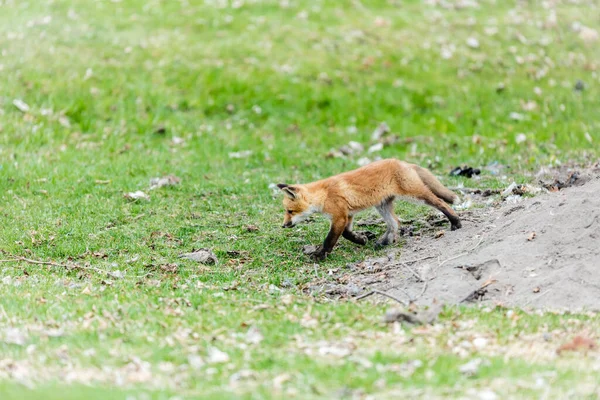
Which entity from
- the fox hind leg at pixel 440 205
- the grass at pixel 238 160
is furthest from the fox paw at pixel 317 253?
the fox hind leg at pixel 440 205

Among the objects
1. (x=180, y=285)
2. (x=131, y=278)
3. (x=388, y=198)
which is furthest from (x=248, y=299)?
(x=388, y=198)

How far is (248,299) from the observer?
8.42m

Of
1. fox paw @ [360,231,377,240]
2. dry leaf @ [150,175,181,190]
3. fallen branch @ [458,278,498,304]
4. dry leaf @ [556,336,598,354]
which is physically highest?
dry leaf @ [556,336,598,354]

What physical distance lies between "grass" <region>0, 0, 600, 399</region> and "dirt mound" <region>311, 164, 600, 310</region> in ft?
1.57

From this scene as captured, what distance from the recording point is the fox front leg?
10.1 meters

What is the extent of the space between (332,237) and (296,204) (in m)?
0.69

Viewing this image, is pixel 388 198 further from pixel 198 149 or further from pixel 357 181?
pixel 198 149

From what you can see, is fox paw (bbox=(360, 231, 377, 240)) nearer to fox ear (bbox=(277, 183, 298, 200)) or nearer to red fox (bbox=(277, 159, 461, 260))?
red fox (bbox=(277, 159, 461, 260))

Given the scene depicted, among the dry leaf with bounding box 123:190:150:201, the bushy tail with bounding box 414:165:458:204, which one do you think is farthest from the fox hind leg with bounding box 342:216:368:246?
the dry leaf with bounding box 123:190:150:201

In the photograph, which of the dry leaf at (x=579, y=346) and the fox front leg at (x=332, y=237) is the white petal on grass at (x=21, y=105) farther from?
the dry leaf at (x=579, y=346)

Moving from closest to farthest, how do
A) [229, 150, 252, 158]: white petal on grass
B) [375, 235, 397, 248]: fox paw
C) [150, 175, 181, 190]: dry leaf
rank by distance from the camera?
[375, 235, 397, 248]: fox paw
[150, 175, 181, 190]: dry leaf
[229, 150, 252, 158]: white petal on grass

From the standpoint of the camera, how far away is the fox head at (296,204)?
10.2m

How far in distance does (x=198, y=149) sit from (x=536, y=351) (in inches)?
405

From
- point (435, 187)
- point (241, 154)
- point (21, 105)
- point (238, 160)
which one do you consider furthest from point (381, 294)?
point (21, 105)
